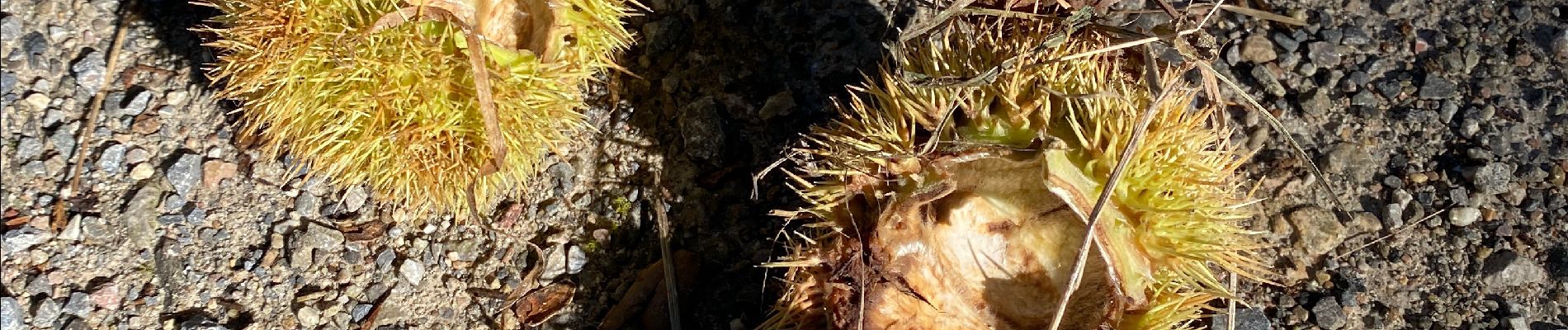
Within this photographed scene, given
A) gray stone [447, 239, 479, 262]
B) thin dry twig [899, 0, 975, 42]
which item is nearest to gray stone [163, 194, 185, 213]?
gray stone [447, 239, 479, 262]

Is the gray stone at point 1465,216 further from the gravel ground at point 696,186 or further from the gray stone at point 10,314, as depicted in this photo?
the gray stone at point 10,314

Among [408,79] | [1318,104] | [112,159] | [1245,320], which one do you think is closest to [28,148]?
[112,159]

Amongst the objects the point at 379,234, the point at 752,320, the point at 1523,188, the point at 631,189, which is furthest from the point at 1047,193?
the point at 379,234

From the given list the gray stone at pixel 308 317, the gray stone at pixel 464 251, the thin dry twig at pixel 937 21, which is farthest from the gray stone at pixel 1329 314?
the gray stone at pixel 308 317

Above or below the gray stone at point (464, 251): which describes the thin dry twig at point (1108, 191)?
above

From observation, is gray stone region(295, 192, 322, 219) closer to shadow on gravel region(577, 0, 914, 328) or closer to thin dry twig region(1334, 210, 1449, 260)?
shadow on gravel region(577, 0, 914, 328)
